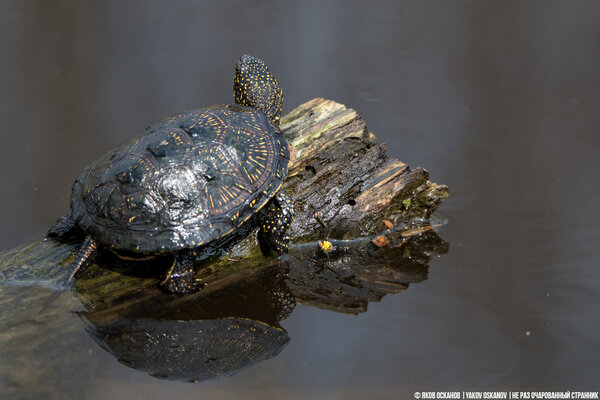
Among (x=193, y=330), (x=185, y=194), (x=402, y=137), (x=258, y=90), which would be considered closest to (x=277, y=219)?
(x=185, y=194)

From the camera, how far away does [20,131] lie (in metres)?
6.36

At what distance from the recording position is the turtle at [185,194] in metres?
3.62

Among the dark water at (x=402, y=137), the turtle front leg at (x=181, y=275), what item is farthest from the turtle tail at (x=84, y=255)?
the turtle front leg at (x=181, y=275)

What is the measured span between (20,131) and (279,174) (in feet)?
12.9

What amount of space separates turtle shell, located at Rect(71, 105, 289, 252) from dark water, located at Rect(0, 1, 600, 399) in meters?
0.77

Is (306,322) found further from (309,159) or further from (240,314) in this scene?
(309,159)

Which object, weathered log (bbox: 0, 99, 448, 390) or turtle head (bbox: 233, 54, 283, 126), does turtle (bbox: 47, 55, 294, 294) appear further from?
turtle head (bbox: 233, 54, 283, 126)

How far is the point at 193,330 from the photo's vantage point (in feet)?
12.4

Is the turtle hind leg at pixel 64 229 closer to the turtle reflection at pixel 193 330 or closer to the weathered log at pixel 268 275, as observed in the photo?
the weathered log at pixel 268 275

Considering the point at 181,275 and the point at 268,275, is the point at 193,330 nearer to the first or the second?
the point at 181,275

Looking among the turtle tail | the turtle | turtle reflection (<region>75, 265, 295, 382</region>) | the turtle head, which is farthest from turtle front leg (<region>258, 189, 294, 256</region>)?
the turtle tail

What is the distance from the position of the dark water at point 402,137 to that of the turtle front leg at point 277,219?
56 cm

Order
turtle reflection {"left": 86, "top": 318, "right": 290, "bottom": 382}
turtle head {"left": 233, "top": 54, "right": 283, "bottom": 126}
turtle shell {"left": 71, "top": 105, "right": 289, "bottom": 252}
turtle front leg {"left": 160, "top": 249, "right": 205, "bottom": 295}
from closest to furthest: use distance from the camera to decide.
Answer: turtle reflection {"left": 86, "top": 318, "right": 290, "bottom": 382}
turtle shell {"left": 71, "top": 105, "right": 289, "bottom": 252}
turtle front leg {"left": 160, "top": 249, "right": 205, "bottom": 295}
turtle head {"left": 233, "top": 54, "right": 283, "bottom": 126}

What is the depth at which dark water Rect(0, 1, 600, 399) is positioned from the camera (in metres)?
3.54
